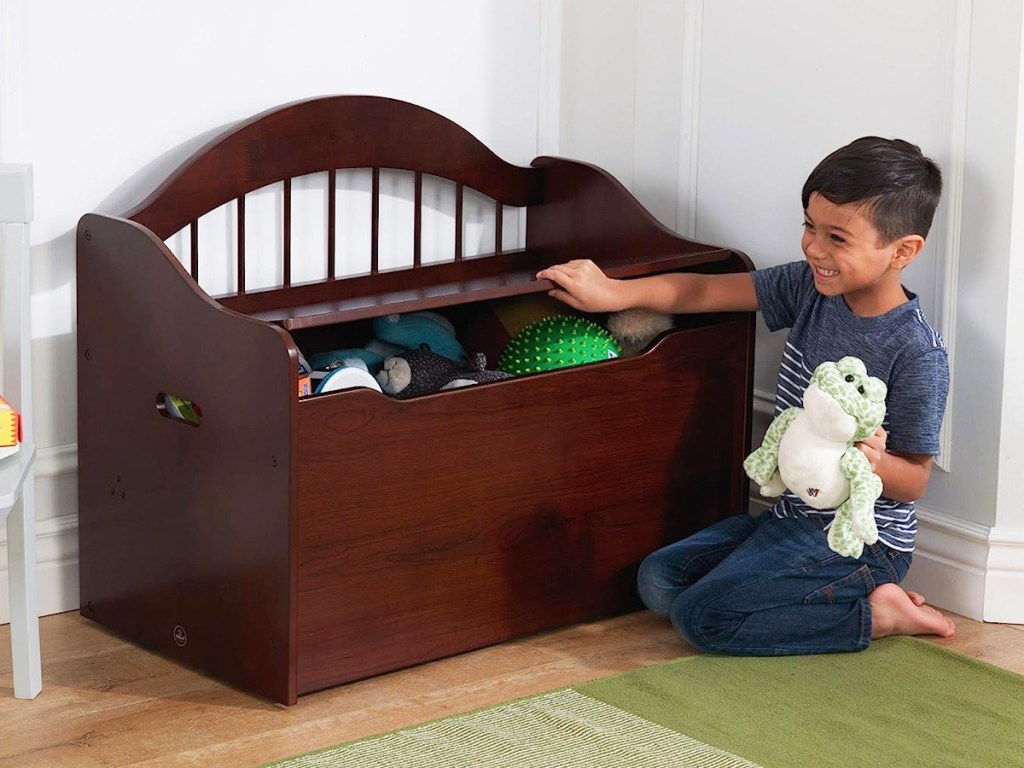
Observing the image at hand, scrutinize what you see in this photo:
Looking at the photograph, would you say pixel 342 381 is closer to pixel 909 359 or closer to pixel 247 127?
pixel 247 127

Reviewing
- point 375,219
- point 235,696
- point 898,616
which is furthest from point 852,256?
point 235,696

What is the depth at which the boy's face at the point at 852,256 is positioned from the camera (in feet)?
5.63

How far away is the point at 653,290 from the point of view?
188 cm

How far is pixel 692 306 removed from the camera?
1.90m

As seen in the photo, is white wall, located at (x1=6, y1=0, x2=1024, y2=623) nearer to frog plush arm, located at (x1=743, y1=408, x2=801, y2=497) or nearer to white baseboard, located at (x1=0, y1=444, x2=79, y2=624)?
white baseboard, located at (x1=0, y1=444, x2=79, y2=624)

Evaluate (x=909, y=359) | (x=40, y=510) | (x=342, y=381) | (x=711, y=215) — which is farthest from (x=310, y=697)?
(x=711, y=215)

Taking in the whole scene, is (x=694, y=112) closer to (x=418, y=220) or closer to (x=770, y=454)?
(x=418, y=220)

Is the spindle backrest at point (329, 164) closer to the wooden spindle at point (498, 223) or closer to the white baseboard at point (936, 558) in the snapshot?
the wooden spindle at point (498, 223)

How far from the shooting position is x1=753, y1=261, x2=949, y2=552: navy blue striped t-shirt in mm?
1733

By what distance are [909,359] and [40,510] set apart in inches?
44.2

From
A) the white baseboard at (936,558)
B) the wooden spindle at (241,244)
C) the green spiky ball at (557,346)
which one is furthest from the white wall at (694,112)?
the green spiky ball at (557,346)

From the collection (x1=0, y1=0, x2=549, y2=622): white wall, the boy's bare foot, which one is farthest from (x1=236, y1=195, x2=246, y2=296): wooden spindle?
the boy's bare foot

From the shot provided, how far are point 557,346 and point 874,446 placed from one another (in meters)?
0.43

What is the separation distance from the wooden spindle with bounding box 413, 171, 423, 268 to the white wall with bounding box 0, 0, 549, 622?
0.47 ft
